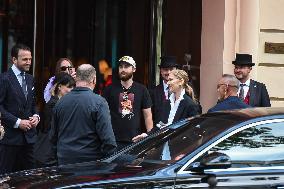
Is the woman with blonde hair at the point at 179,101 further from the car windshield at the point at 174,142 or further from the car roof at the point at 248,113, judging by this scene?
the car roof at the point at 248,113

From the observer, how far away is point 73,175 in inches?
267

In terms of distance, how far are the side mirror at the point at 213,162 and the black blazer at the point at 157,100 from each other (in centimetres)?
403

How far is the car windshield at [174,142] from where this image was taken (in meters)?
6.82

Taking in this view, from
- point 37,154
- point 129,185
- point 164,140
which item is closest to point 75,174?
point 129,185

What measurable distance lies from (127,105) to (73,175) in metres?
3.73

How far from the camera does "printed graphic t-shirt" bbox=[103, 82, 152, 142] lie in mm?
10438

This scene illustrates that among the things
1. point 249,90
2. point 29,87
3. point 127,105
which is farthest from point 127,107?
point 249,90

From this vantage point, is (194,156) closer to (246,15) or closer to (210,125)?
(210,125)

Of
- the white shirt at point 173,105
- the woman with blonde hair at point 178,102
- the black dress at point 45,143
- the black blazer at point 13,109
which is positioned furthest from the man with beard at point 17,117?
the white shirt at point 173,105

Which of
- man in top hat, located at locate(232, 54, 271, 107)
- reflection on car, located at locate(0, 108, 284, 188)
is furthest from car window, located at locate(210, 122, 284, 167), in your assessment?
man in top hat, located at locate(232, 54, 271, 107)

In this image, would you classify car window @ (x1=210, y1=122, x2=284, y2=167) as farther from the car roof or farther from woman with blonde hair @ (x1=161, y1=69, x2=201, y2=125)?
woman with blonde hair @ (x1=161, y1=69, x2=201, y2=125)

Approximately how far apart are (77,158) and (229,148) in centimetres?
233

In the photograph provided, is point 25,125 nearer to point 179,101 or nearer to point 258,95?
point 179,101

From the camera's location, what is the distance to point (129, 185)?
6438 millimetres
